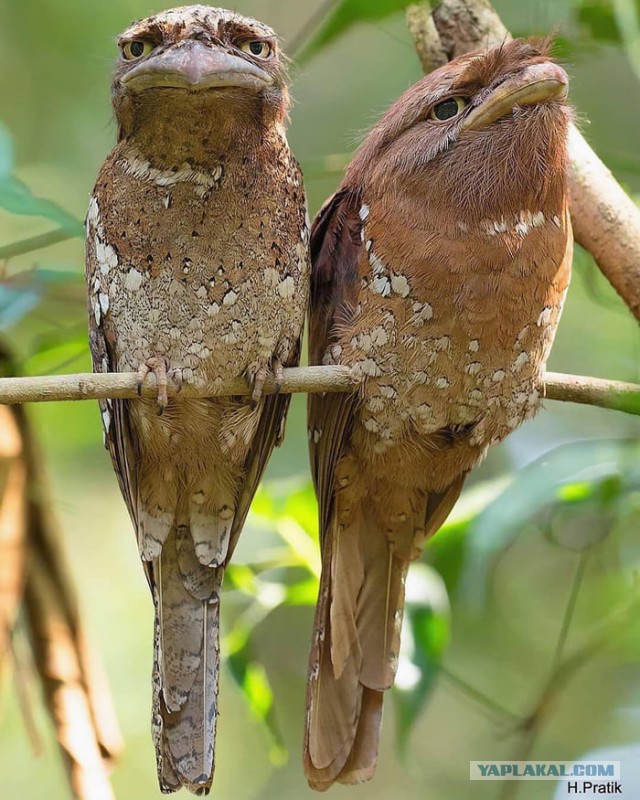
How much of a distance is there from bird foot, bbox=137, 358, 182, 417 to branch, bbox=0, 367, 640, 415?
2 centimetres

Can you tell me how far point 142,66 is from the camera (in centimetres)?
219

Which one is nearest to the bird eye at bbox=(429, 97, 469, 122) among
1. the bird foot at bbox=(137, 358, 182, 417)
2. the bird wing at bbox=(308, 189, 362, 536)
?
the bird wing at bbox=(308, 189, 362, 536)

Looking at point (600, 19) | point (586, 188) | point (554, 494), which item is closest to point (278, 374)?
point (554, 494)

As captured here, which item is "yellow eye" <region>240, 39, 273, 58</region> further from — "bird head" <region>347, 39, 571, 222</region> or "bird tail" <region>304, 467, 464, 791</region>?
"bird tail" <region>304, 467, 464, 791</region>

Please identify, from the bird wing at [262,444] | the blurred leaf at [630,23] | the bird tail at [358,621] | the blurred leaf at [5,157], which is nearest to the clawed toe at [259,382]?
the bird wing at [262,444]

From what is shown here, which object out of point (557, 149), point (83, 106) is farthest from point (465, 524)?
point (83, 106)

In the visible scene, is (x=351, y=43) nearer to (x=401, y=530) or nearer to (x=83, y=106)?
(x=83, y=106)


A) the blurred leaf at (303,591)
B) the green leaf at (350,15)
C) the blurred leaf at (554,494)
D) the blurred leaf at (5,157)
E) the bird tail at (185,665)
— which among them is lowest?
the bird tail at (185,665)

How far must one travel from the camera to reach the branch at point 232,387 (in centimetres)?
207

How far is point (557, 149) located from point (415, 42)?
122 cm

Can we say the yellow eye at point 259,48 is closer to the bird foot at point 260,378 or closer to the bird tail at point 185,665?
the bird foot at point 260,378

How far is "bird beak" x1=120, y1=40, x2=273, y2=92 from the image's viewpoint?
6.98 ft

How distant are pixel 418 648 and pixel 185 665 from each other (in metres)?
0.79

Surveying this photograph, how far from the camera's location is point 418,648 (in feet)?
10.3
